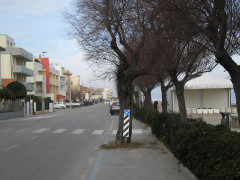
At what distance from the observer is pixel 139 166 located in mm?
8578

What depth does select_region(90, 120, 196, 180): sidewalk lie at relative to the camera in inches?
291

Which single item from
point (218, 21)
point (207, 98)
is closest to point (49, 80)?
point (207, 98)

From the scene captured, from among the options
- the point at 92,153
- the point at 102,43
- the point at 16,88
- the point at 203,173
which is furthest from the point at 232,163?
the point at 16,88

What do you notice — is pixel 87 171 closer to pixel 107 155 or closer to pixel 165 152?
pixel 107 155

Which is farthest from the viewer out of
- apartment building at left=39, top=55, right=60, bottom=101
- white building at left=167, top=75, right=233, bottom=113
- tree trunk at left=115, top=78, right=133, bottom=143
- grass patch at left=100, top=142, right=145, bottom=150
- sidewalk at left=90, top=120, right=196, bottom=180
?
apartment building at left=39, top=55, right=60, bottom=101

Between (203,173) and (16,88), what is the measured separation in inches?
1410

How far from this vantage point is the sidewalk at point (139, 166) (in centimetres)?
739

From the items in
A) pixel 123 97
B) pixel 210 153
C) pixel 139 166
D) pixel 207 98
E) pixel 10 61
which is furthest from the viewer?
pixel 10 61

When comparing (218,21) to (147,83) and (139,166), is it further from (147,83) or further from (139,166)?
(147,83)

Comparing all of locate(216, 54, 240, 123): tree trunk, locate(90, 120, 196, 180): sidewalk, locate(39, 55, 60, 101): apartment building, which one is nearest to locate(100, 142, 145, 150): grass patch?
locate(90, 120, 196, 180): sidewalk

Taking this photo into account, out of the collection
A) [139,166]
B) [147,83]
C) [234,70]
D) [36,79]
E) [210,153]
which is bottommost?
[139,166]

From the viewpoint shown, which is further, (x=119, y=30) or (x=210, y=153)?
(x=119, y=30)

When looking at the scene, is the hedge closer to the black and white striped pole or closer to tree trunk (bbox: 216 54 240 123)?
tree trunk (bbox: 216 54 240 123)

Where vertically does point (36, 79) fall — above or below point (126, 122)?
above
